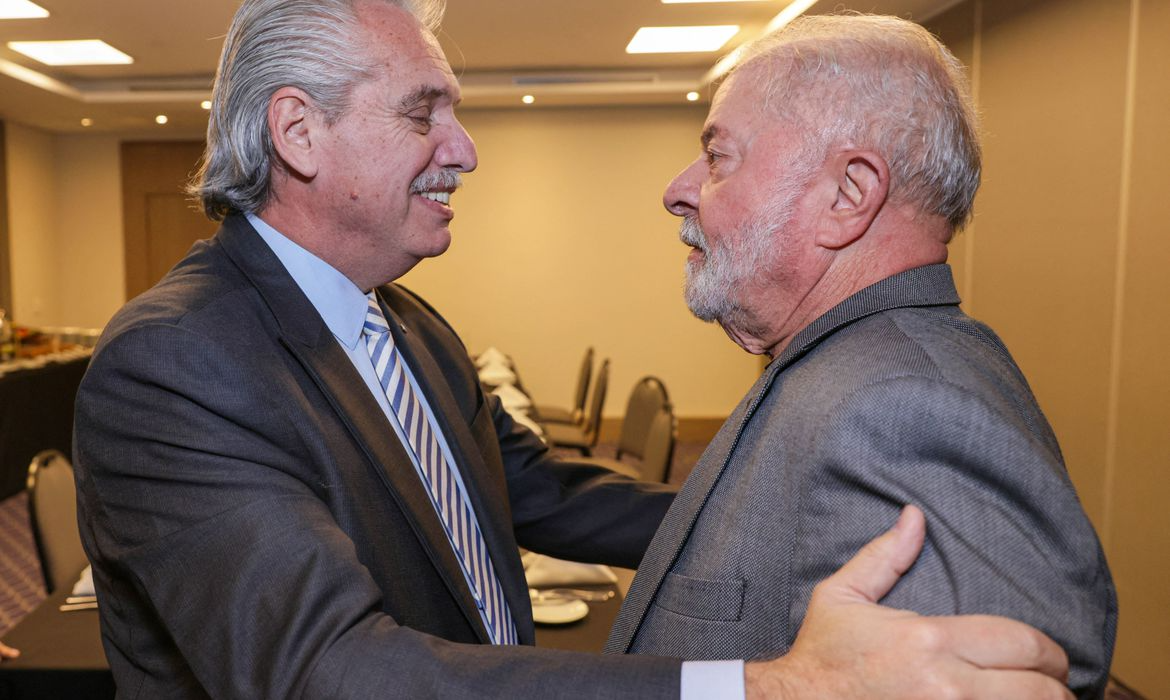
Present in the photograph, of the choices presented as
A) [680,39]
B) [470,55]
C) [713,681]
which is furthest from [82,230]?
[713,681]

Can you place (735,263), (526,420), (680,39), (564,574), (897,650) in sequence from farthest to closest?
(680,39) → (526,420) → (564,574) → (735,263) → (897,650)

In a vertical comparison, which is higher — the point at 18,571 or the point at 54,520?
the point at 54,520

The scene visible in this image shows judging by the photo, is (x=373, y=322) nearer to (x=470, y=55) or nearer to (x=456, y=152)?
(x=456, y=152)

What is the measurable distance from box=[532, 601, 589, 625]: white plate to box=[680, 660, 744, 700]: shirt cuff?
131 centimetres

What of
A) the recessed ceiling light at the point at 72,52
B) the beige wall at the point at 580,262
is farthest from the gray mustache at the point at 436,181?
the beige wall at the point at 580,262

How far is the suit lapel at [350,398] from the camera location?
1.29 m

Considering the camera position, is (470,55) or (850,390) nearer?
(850,390)

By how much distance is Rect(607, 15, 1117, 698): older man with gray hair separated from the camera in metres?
0.84

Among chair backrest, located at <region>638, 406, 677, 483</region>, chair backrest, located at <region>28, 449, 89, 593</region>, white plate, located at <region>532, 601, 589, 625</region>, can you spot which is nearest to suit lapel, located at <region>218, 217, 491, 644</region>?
white plate, located at <region>532, 601, 589, 625</region>

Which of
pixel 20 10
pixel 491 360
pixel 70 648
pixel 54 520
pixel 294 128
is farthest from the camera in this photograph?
pixel 491 360

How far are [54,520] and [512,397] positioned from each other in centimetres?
312

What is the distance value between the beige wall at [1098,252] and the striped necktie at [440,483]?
123 inches

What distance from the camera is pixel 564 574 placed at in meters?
2.47

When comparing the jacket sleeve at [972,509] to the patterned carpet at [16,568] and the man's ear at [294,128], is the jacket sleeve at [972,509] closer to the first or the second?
the man's ear at [294,128]
